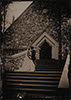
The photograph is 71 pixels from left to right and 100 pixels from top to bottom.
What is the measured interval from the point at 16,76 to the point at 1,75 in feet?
1.15

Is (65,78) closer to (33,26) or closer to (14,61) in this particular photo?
(14,61)

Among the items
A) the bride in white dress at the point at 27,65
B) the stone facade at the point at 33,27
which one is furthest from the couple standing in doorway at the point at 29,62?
the stone facade at the point at 33,27

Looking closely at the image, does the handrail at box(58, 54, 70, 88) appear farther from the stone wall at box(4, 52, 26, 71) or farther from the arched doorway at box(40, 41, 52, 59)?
the stone wall at box(4, 52, 26, 71)

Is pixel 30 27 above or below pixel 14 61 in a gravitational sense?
above

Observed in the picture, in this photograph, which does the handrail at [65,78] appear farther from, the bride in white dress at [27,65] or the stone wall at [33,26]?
the bride in white dress at [27,65]

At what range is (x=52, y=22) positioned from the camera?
8.70 feet

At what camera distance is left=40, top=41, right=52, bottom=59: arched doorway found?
269cm

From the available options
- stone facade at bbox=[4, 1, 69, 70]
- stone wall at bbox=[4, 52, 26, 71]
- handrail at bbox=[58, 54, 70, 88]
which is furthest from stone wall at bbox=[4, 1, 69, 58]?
handrail at bbox=[58, 54, 70, 88]

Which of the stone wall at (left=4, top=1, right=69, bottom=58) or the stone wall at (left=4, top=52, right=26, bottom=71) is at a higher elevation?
the stone wall at (left=4, top=1, right=69, bottom=58)

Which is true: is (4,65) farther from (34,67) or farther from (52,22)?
(52,22)

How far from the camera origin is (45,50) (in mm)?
2729

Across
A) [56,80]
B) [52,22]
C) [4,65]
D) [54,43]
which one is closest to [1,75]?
[4,65]

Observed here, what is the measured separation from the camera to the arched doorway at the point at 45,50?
8.83ft

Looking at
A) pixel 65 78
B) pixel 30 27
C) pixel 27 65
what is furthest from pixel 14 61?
pixel 65 78
